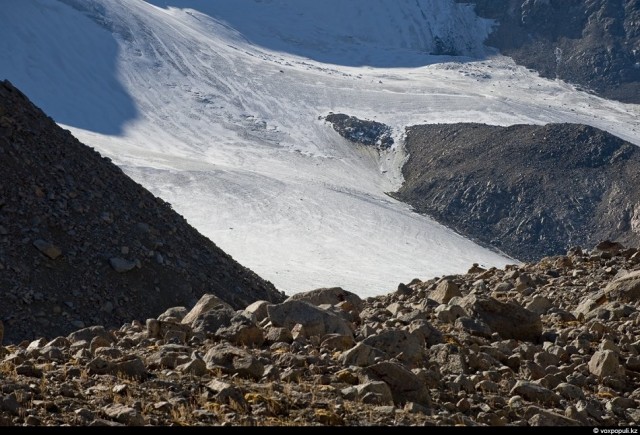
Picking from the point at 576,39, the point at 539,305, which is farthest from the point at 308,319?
the point at 576,39

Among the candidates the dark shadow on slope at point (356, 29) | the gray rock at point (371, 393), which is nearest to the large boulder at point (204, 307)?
the gray rock at point (371, 393)

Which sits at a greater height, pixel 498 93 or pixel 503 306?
pixel 498 93

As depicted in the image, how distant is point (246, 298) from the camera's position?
1675cm

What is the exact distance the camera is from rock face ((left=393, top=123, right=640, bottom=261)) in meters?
69.9

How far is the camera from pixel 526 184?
7475 cm

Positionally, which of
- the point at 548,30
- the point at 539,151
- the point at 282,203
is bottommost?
the point at 282,203

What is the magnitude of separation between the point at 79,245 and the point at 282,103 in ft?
218

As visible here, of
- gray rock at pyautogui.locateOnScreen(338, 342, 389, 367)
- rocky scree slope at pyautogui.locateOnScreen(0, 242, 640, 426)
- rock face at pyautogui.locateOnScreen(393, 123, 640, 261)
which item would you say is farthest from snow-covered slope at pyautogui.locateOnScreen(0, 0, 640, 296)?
gray rock at pyautogui.locateOnScreen(338, 342, 389, 367)

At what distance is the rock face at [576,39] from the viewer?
106 m

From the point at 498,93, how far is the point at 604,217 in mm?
22873

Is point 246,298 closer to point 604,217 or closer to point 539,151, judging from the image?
point 604,217

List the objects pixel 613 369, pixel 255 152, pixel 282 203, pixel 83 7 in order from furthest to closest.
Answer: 1. pixel 83 7
2. pixel 255 152
3. pixel 282 203
4. pixel 613 369

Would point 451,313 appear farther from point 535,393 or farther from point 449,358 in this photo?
point 535,393
